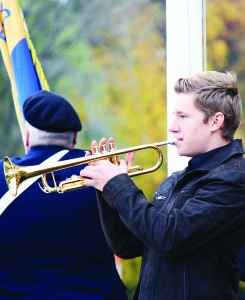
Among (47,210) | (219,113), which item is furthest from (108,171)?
(47,210)

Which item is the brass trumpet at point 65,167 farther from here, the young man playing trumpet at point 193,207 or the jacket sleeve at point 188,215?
the jacket sleeve at point 188,215

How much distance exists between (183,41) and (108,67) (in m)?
0.76

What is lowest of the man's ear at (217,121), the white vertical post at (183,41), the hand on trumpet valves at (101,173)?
the hand on trumpet valves at (101,173)

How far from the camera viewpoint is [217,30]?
9.41 feet

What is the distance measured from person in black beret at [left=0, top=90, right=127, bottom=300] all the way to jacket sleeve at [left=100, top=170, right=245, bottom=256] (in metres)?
0.76

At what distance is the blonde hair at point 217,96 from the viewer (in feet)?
5.82

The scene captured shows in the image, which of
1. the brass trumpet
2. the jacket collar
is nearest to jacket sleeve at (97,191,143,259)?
the brass trumpet

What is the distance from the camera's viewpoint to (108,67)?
353cm

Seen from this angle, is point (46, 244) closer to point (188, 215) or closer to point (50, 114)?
point (50, 114)

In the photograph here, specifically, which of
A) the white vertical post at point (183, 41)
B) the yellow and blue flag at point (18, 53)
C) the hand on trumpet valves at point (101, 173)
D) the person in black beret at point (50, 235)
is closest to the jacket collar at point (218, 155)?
the hand on trumpet valves at point (101, 173)

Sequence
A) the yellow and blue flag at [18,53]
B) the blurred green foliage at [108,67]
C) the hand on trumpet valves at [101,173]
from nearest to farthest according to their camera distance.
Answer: the hand on trumpet valves at [101,173] → the blurred green foliage at [108,67] → the yellow and blue flag at [18,53]

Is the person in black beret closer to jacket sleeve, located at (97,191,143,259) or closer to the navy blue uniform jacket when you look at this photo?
the navy blue uniform jacket

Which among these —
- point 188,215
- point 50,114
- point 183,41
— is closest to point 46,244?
point 50,114

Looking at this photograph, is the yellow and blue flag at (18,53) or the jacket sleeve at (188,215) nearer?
the jacket sleeve at (188,215)
